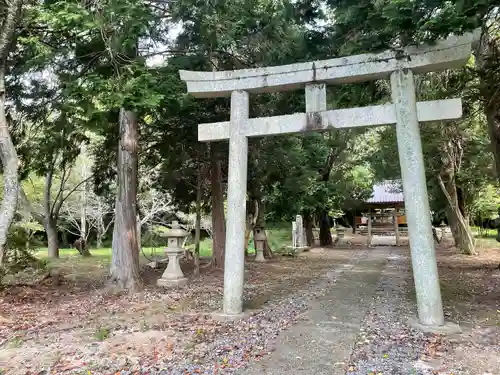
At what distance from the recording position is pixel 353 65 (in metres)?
5.80

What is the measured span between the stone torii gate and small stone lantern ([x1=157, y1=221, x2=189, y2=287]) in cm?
336

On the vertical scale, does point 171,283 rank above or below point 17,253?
below

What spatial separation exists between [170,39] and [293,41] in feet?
11.0

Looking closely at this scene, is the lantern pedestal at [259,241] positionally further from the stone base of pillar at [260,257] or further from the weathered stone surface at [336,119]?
the weathered stone surface at [336,119]

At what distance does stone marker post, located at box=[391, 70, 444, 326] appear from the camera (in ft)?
17.0

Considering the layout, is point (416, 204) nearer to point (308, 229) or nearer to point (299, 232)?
point (299, 232)

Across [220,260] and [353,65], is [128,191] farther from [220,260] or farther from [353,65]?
[353,65]

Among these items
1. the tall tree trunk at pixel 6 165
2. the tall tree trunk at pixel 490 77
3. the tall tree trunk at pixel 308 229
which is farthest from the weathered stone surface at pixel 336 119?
the tall tree trunk at pixel 308 229

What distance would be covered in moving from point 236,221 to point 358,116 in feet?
8.10

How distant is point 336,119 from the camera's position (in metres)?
5.86

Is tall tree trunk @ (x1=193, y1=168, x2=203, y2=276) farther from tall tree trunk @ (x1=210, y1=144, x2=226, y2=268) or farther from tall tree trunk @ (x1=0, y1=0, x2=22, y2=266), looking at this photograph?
tall tree trunk @ (x1=0, y1=0, x2=22, y2=266)

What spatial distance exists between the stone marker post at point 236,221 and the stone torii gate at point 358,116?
15mm

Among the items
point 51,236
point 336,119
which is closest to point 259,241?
point 336,119

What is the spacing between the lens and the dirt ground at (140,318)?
4562mm
